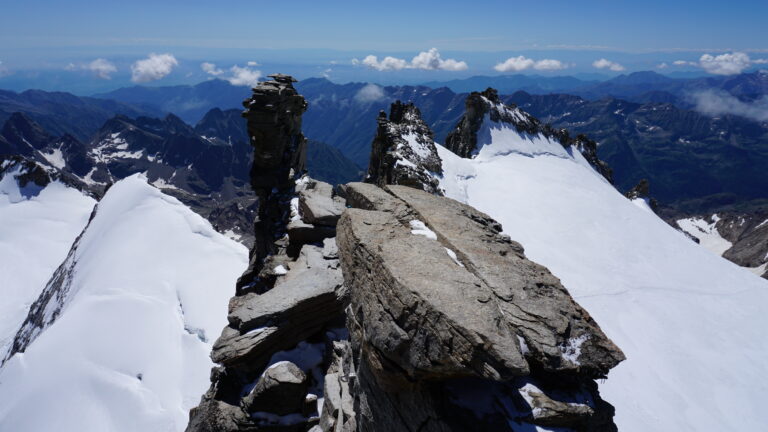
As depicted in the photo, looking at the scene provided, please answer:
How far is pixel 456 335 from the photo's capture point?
8125 mm

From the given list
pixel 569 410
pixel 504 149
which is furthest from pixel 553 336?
pixel 504 149

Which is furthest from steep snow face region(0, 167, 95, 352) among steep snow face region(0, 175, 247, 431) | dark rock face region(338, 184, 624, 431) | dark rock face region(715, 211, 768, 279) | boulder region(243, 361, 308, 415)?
dark rock face region(715, 211, 768, 279)

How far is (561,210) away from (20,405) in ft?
149

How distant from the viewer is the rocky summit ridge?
8.66 metres

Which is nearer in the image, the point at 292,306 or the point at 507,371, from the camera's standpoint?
the point at 507,371

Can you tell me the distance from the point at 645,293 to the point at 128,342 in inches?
1582

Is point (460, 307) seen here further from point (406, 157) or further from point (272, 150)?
point (272, 150)

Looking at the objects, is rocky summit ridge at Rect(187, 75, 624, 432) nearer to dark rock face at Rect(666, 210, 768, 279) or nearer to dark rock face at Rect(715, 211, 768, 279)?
dark rock face at Rect(666, 210, 768, 279)

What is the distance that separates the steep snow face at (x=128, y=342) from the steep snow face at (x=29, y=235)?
21650 mm

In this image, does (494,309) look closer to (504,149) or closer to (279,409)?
(279,409)

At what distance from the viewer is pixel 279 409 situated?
556 inches

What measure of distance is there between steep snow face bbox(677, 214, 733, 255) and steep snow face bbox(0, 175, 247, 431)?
17974 centimetres

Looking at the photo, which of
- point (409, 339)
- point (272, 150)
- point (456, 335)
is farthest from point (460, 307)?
point (272, 150)

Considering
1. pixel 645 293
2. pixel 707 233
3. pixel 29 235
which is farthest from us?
pixel 707 233
